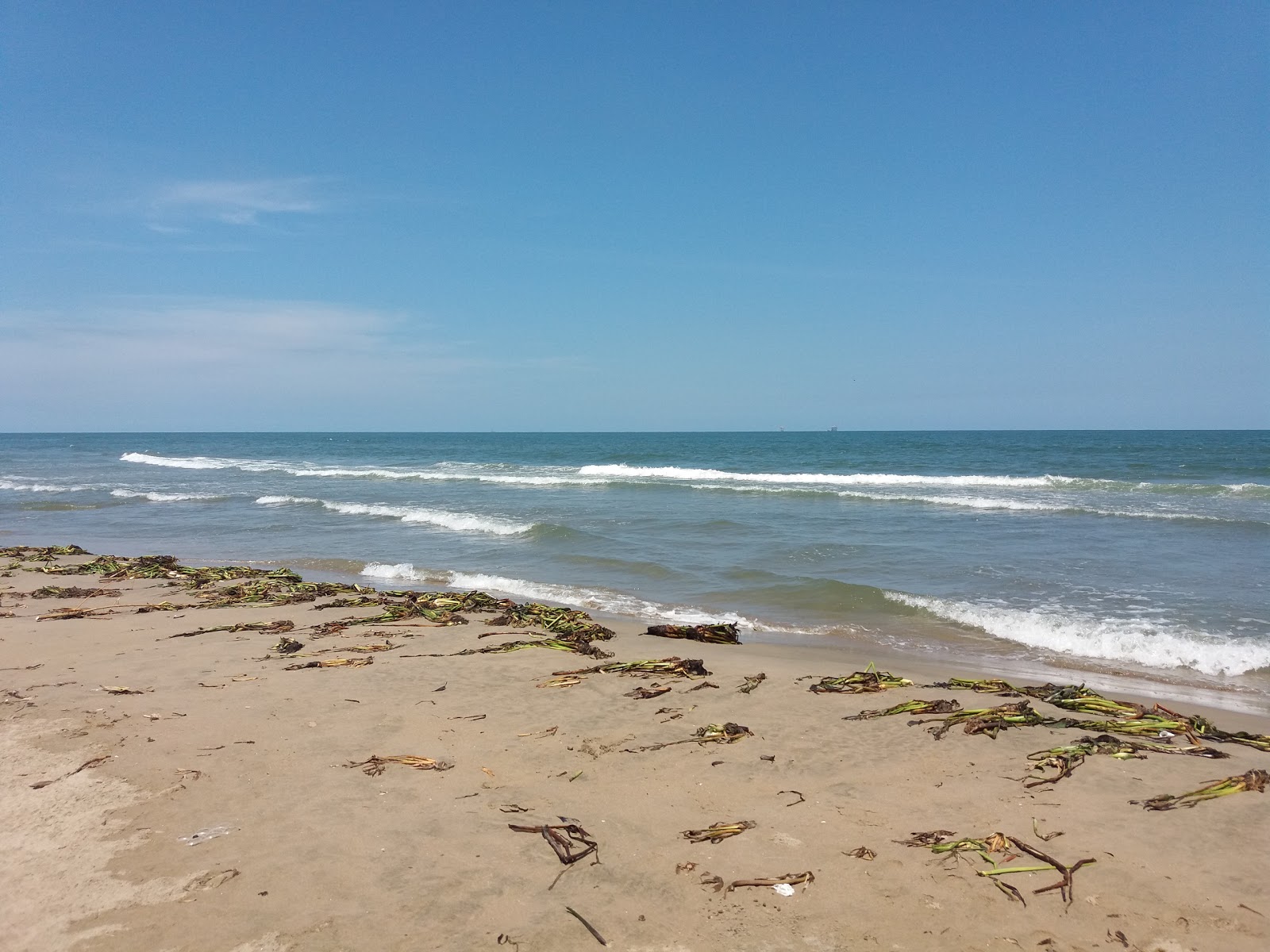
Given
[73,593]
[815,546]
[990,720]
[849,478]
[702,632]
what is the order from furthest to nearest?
[849,478]
[815,546]
[73,593]
[702,632]
[990,720]

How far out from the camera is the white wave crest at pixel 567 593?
9.88m

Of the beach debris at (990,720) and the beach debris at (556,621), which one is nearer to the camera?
the beach debris at (990,720)

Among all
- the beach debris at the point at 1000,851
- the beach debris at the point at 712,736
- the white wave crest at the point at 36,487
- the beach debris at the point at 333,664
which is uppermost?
the beach debris at the point at 1000,851

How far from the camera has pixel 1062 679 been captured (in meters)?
7.41

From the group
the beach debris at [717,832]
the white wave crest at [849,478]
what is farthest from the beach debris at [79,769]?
the white wave crest at [849,478]

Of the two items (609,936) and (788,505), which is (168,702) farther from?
(788,505)

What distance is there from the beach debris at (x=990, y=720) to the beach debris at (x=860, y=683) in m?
0.78

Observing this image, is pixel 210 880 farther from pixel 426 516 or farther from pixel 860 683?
pixel 426 516

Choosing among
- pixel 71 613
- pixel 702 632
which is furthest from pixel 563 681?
pixel 71 613

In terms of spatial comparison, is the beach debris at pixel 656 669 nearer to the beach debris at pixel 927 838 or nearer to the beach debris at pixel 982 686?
the beach debris at pixel 982 686

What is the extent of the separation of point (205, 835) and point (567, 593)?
24.6 ft

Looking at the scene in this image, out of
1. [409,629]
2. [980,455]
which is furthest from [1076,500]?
[980,455]

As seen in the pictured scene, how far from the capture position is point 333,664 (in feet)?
23.4

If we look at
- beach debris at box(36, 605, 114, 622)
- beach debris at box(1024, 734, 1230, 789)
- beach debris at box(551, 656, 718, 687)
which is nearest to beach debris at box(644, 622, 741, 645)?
beach debris at box(551, 656, 718, 687)
